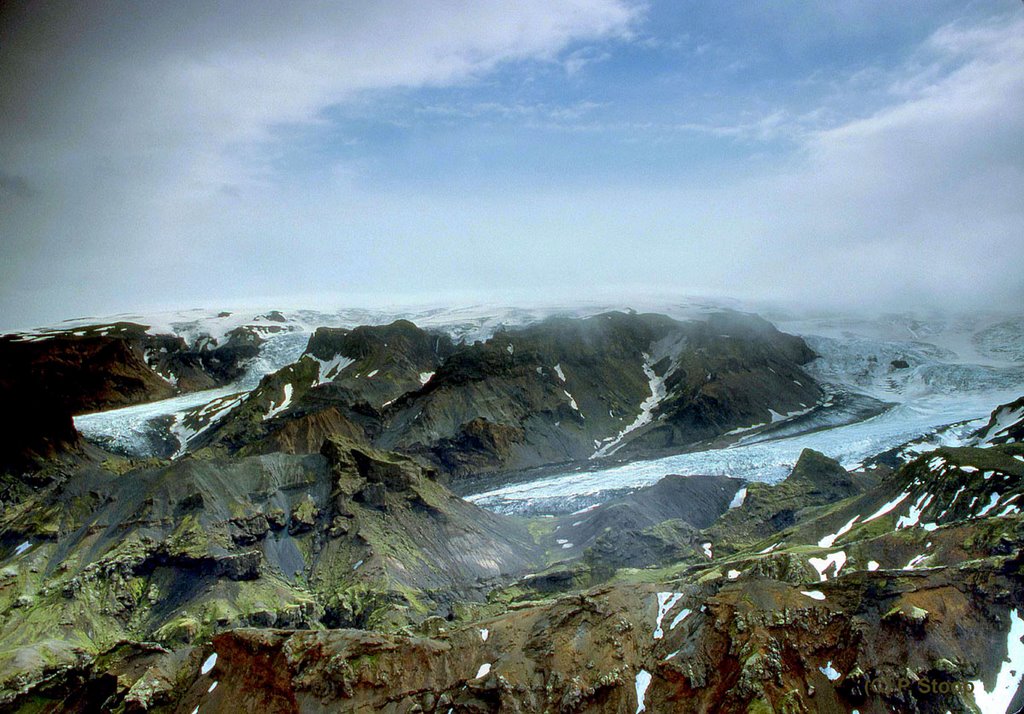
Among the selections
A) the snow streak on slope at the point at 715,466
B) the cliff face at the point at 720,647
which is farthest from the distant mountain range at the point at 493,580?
the snow streak on slope at the point at 715,466

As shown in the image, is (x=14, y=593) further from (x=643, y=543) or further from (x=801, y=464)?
(x=801, y=464)

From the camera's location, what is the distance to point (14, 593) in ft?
282

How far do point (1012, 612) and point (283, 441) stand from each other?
150441 mm

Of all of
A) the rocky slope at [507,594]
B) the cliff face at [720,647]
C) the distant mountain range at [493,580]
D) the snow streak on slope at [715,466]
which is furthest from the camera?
the snow streak on slope at [715,466]

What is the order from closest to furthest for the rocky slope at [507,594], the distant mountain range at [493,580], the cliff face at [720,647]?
the cliff face at [720,647] → the rocky slope at [507,594] → the distant mountain range at [493,580]

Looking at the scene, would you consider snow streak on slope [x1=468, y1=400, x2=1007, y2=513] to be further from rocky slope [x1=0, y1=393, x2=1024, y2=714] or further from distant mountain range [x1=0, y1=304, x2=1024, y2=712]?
rocky slope [x1=0, y1=393, x2=1024, y2=714]

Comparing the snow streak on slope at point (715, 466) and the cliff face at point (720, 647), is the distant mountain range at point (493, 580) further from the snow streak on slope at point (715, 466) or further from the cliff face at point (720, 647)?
the snow streak on slope at point (715, 466)

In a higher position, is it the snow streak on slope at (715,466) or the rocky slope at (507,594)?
the rocky slope at (507,594)

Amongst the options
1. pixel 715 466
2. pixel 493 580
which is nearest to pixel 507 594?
pixel 493 580

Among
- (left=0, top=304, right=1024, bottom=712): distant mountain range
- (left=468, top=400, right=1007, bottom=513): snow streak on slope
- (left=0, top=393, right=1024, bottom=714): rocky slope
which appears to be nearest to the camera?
(left=0, top=393, right=1024, bottom=714): rocky slope

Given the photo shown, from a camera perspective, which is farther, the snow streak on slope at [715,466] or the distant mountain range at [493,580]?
the snow streak on slope at [715,466]

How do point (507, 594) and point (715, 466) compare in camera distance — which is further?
point (715, 466)

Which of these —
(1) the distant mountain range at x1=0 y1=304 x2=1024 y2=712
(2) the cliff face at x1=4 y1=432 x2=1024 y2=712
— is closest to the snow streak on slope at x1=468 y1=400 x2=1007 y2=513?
(1) the distant mountain range at x1=0 y1=304 x2=1024 y2=712

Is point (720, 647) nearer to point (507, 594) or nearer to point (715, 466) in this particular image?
point (507, 594)
